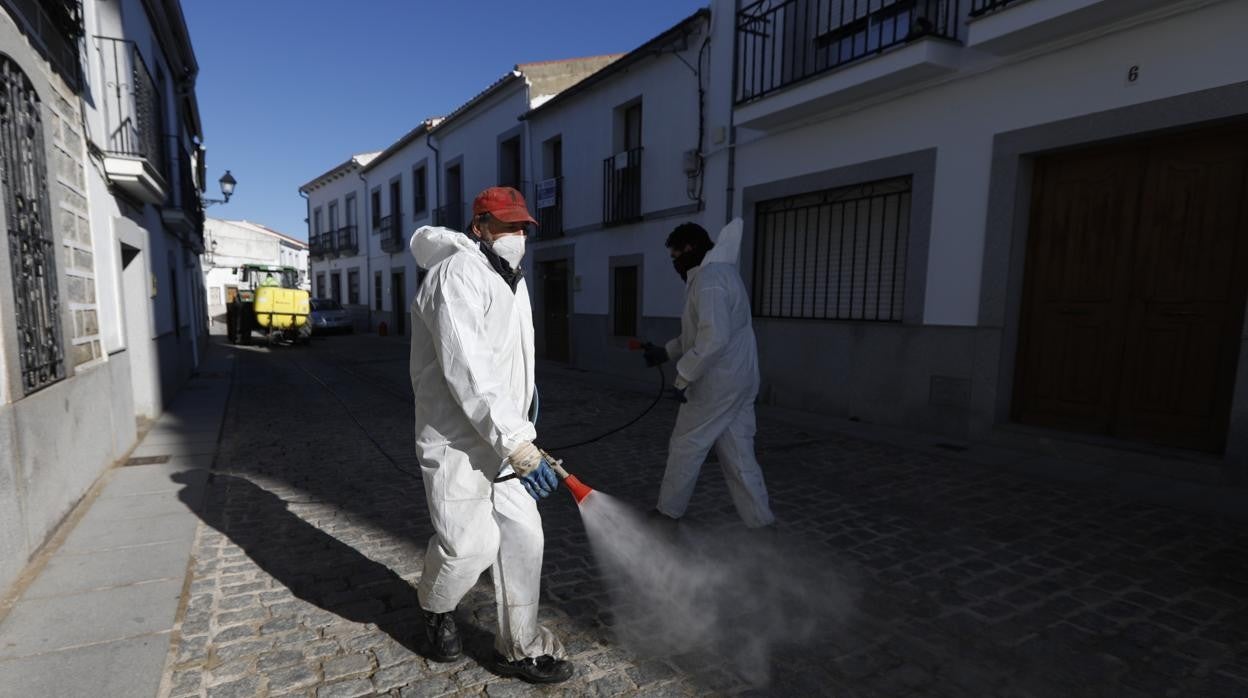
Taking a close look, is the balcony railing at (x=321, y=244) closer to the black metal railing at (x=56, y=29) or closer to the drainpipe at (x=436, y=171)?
the drainpipe at (x=436, y=171)

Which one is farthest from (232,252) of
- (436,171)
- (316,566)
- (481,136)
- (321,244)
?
(316,566)

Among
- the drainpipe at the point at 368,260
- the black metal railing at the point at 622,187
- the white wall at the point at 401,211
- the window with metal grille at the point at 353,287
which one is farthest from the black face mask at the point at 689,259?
the window with metal grille at the point at 353,287

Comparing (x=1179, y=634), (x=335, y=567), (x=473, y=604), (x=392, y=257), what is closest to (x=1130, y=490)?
(x=1179, y=634)

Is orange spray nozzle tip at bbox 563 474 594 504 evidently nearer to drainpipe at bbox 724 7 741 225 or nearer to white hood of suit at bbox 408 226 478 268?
white hood of suit at bbox 408 226 478 268

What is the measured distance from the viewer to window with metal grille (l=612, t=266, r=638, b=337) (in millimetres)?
11371

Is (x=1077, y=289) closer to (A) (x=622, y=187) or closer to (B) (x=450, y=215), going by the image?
(A) (x=622, y=187)

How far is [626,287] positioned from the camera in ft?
37.8

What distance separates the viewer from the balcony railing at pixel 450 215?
57.6ft

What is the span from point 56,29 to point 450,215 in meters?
13.8

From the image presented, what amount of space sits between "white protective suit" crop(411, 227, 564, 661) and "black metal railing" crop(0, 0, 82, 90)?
3.28 m

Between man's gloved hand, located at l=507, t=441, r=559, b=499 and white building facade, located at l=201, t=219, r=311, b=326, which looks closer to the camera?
man's gloved hand, located at l=507, t=441, r=559, b=499

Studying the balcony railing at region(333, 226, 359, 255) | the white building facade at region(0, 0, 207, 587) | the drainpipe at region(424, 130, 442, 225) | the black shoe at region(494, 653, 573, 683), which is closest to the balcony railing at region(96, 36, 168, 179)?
the white building facade at region(0, 0, 207, 587)

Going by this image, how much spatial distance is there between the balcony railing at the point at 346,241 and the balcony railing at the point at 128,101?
18.1m

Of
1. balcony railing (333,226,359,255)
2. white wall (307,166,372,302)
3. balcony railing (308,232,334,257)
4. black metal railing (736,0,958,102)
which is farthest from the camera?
balcony railing (308,232,334,257)
